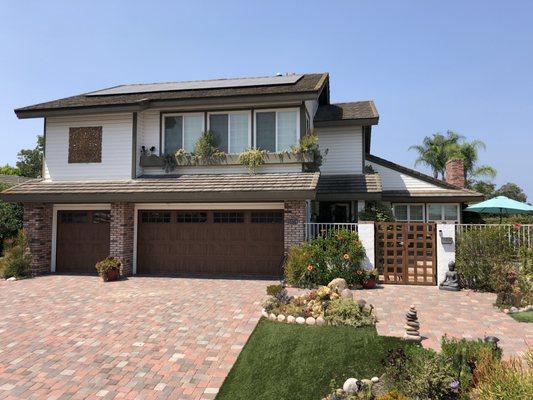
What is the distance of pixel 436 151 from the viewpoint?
125 feet

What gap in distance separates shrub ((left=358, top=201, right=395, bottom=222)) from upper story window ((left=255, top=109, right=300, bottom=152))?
3988 millimetres

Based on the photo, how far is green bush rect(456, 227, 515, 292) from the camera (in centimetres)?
1100

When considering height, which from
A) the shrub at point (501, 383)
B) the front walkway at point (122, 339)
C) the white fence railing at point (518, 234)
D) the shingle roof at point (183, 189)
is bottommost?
the front walkway at point (122, 339)

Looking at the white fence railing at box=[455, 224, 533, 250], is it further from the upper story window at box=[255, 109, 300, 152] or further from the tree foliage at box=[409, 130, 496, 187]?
the tree foliage at box=[409, 130, 496, 187]

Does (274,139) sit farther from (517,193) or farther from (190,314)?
(517,193)

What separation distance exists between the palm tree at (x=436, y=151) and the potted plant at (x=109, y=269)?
3373 centimetres

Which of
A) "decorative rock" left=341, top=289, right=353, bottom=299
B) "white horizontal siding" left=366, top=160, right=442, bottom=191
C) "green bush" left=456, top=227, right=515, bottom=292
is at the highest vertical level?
"white horizontal siding" left=366, top=160, right=442, bottom=191

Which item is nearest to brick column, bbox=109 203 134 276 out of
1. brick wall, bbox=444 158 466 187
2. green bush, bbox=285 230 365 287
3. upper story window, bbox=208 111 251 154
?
upper story window, bbox=208 111 251 154

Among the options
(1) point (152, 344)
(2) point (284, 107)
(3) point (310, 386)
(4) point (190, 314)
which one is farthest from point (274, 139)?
(3) point (310, 386)

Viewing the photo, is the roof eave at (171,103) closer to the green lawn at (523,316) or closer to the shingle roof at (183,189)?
the shingle roof at (183,189)

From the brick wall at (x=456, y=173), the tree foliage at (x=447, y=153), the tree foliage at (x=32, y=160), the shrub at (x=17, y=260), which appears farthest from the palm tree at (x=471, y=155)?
the tree foliage at (x=32, y=160)

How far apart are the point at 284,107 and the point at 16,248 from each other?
37.7 ft

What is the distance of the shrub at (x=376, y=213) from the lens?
1456cm

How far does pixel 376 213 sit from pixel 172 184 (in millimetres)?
7961
